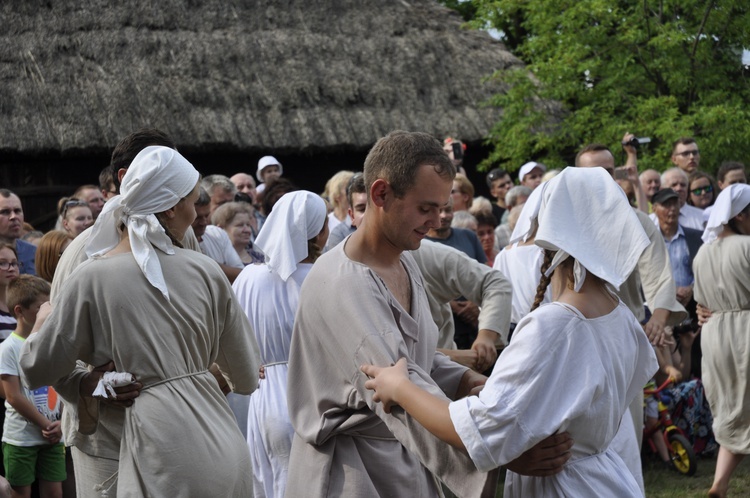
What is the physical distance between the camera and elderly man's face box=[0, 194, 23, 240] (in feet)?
25.0

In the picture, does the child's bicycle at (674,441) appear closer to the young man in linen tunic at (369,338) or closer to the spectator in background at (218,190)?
the spectator in background at (218,190)

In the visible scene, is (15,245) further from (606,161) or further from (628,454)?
(628,454)

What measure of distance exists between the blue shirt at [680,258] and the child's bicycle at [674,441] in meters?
1.07

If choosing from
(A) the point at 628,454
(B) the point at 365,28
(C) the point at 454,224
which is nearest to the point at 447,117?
(B) the point at 365,28

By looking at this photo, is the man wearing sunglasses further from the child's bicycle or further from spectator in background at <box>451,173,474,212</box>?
the child's bicycle

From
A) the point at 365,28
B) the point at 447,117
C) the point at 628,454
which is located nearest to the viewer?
the point at 628,454

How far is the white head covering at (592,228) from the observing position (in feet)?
9.69

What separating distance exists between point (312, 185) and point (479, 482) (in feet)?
41.8

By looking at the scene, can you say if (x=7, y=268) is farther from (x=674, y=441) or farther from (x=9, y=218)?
(x=674, y=441)

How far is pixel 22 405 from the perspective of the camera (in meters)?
5.93

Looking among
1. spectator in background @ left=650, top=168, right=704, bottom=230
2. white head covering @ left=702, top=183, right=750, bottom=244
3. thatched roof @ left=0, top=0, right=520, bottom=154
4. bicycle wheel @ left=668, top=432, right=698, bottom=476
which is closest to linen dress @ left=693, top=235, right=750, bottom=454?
white head covering @ left=702, top=183, right=750, bottom=244

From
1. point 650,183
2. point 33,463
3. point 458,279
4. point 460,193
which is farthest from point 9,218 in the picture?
point 650,183

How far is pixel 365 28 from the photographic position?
53.9ft

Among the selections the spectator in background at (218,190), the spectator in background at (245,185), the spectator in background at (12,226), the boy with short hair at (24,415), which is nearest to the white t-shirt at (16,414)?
the boy with short hair at (24,415)
